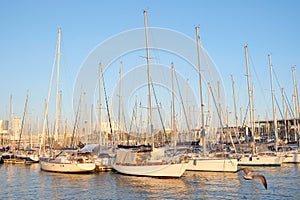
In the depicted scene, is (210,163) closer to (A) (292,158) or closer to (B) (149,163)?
(B) (149,163)

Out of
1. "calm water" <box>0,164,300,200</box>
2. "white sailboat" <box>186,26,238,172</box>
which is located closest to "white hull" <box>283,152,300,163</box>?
"calm water" <box>0,164,300,200</box>

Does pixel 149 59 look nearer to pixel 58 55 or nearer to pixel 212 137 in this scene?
pixel 58 55

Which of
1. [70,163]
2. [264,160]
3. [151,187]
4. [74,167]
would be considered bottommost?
[151,187]

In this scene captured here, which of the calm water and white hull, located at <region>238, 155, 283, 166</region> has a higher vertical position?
white hull, located at <region>238, 155, 283, 166</region>

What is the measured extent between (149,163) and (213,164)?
10069 millimetres

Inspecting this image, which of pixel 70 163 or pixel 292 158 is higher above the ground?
pixel 70 163

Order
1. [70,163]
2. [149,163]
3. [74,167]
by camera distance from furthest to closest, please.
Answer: [70,163] < [74,167] < [149,163]

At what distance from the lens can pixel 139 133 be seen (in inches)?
3056

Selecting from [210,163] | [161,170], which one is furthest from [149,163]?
[210,163]

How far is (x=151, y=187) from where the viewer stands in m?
35.2

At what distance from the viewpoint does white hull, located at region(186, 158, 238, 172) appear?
46.2m

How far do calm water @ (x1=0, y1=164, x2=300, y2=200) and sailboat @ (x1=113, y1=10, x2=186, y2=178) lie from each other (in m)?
0.96

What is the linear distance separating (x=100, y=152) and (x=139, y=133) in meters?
22.0

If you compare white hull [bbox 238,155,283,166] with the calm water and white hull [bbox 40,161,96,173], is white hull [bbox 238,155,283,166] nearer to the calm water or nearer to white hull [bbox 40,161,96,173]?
the calm water
